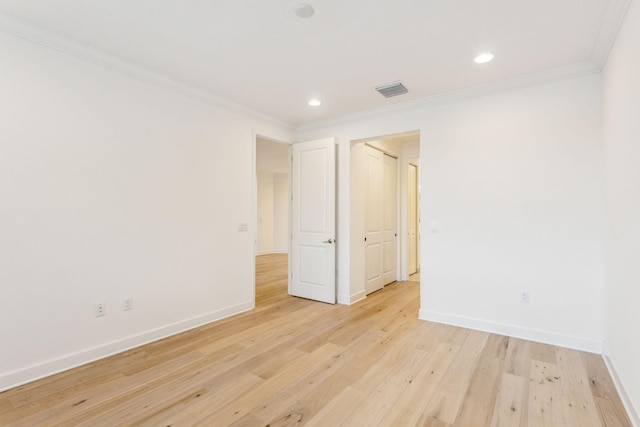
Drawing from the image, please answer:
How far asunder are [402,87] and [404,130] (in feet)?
2.09

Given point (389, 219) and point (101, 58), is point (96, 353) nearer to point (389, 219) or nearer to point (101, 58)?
point (101, 58)

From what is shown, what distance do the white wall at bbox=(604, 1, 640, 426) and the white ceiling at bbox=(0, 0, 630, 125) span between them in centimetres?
32

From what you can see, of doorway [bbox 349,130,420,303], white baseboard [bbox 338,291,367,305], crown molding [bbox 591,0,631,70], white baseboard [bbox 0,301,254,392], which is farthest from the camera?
doorway [bbox 349,130,420,303]

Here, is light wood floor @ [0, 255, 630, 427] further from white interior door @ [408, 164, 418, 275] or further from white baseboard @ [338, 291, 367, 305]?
white interior door @ [408, 164, 418, 275]

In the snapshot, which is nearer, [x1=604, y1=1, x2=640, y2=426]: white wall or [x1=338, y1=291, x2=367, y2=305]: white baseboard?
[x1=604, y1=1, x2=640, y2=426]: white wall

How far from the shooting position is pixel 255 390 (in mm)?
2195

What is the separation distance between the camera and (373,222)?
5.00m

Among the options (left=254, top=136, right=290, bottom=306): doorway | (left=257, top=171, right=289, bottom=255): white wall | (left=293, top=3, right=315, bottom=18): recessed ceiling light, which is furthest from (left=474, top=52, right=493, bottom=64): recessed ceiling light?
(left=257, top=171, right=289, bottom=255): white wall

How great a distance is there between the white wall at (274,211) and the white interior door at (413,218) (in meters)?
4.57

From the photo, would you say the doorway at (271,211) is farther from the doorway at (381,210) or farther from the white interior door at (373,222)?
the white interior door at (373,222)

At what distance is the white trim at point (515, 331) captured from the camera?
2.82 meters

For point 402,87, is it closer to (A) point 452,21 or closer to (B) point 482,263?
(A) point 452,21

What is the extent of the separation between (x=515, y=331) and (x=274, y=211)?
7907mm

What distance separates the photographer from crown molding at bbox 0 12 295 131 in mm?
2254
